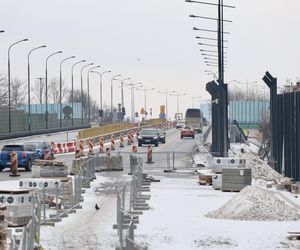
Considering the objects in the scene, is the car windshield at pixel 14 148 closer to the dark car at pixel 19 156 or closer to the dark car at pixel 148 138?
the dark car at pixel 19 156

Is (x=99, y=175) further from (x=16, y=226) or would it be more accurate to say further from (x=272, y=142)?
(x=16, y=226)

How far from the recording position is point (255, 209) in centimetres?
2320

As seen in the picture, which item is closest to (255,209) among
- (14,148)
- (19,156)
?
(19,156)

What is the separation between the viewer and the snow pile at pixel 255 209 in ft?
74.8

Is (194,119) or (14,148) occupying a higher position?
(194,119)

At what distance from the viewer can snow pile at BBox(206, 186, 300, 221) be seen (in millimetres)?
22797

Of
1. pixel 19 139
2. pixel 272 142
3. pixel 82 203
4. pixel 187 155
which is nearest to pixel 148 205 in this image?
pixel 82 203

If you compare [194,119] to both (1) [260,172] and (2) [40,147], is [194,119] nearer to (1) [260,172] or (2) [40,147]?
(2) [40,147]

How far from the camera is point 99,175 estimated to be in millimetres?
41781

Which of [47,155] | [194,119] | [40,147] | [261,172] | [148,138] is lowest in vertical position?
[261,172]

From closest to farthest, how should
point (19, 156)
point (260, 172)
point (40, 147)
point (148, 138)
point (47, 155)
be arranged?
point (260, 172), point (19, 156), point (47, 155), point (40, 147), point (148, 138)

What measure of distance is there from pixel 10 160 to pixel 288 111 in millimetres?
14834

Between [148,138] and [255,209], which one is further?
[148,138]

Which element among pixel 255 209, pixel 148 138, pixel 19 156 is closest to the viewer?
pixel 255 209
